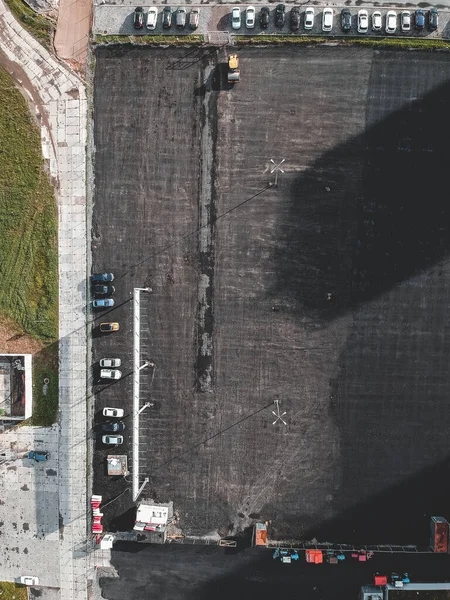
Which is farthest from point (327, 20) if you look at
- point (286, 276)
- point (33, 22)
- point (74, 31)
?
point (33, 22)

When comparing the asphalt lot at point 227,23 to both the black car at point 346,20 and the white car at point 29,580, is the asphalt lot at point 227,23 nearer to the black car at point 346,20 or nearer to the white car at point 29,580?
the black car at point 346,20

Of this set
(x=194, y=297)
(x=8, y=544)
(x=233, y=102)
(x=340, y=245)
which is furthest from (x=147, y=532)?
(x=233, y=102)

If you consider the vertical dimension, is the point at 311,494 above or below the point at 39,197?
below

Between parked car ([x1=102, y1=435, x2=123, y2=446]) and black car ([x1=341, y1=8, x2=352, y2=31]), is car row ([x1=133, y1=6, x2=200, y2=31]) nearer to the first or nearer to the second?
black car ([x1=341, y1=8, x2=352, y2=31])

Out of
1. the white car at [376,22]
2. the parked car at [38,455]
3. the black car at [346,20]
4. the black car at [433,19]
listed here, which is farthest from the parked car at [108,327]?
the black car at [433,19]

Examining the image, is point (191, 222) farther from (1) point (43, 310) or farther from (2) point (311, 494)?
(2) point (311, 494)

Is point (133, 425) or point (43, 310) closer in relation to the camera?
point (133, 425)

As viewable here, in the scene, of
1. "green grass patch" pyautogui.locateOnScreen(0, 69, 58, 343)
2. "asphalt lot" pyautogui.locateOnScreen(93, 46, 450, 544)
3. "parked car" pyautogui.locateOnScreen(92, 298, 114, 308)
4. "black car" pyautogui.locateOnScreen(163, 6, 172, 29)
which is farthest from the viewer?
"green grass patch" pyautogui.locateOnScreen(0, 69, 58, 343)

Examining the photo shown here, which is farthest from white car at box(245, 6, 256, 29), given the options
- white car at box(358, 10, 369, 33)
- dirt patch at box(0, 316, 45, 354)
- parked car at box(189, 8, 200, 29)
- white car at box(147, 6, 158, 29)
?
dirt patch at box(0, 316, 45, 354)
